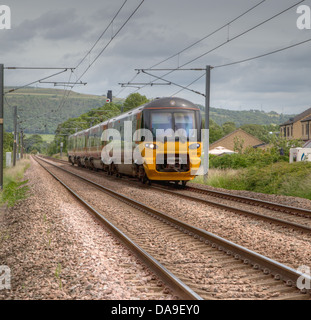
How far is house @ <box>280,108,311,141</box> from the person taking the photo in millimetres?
69119

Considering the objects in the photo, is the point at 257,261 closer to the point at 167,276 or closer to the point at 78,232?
the point at 167,276

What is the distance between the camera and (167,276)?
19.1 feet

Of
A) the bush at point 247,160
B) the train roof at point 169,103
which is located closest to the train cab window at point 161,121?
the train roof at point 169,103

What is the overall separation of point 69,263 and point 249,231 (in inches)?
160

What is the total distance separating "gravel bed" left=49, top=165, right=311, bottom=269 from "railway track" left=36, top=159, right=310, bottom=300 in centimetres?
46

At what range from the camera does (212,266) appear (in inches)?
262

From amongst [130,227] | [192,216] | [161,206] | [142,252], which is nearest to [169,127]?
[161,206]

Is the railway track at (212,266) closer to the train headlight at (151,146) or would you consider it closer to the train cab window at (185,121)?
the train headlight at (151,146)

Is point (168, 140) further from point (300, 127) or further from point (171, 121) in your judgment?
point (300, 127)

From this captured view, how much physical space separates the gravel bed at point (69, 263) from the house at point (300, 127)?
6158 centimetres

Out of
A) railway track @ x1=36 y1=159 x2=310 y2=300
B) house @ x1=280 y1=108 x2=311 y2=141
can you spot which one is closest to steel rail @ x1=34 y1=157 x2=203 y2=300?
railway track @ x1=36 y1=159 x2=310 y2=300

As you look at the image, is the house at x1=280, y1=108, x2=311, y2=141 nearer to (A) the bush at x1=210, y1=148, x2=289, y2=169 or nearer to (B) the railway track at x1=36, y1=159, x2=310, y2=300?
(A) the bush at x1=210, y1=148, x2=289, y2=169

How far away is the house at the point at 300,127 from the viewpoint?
227 ft

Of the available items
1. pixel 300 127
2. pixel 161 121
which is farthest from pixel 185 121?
pixel 300 127
